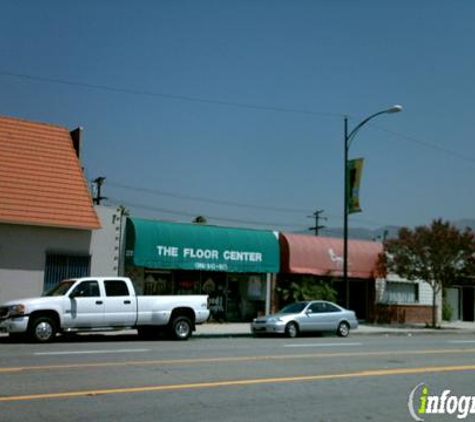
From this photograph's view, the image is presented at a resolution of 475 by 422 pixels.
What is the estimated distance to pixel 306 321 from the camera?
23625 millimetres

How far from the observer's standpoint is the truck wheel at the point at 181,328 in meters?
20.6

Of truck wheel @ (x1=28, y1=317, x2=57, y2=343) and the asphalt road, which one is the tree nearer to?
the asphalt road

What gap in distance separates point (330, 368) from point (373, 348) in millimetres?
5697

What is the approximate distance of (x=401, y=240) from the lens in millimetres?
32812

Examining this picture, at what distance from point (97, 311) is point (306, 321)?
7793 mm

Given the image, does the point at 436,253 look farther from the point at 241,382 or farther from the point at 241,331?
the point at 241,382

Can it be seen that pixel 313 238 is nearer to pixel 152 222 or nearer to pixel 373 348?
pixel 152 222

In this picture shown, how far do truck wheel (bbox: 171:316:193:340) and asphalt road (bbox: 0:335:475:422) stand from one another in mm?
2424

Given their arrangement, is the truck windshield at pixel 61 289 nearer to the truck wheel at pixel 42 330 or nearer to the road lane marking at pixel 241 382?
the truck wheel at pixel 42 330

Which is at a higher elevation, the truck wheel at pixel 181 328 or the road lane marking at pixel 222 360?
the truck wheel at pixel 181 328

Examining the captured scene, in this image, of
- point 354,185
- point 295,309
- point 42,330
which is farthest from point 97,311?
point 354,185

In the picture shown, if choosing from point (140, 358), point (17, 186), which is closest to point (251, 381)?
point (140, 358)

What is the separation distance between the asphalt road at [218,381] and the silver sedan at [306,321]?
16.9 feet

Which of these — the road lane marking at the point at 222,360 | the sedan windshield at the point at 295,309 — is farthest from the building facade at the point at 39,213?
the road lane marking at the point at 222,360
